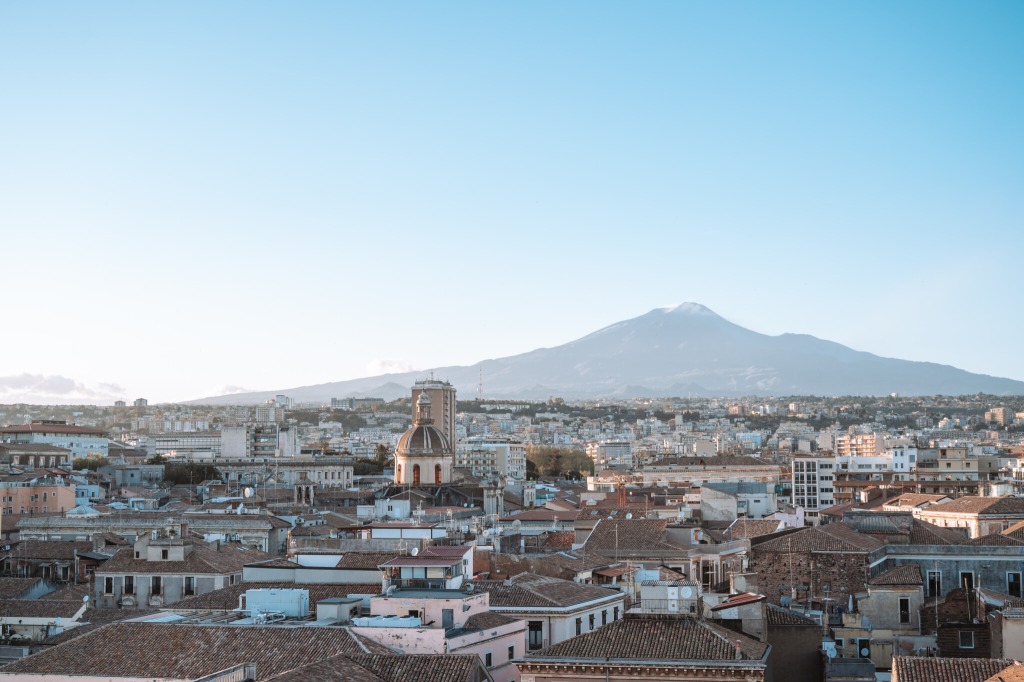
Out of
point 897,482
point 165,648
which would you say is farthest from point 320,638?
point 897,482

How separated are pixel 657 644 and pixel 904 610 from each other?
41.6 feet

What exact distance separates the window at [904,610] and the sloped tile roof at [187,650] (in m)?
13.6

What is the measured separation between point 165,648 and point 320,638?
104 inches

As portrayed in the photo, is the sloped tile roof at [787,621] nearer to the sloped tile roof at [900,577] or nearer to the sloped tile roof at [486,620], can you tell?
the sloped tile roof at [486,620]

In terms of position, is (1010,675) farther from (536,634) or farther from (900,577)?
(900,577)

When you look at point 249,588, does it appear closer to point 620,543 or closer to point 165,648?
point 165,648

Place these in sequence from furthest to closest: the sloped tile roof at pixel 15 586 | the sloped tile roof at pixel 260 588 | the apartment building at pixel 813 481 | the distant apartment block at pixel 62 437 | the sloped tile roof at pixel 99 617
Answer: the distant apartment block at pixel 62 437
the apartment building at pixel 813 481
the sloped tile roof at pixel 15 586
the sloped tile roof at pixel 99 617
the sloped tile roof at pixel 260 588

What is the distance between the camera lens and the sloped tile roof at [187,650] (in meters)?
22.6

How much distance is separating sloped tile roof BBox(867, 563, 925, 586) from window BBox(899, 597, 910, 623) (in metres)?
0.39

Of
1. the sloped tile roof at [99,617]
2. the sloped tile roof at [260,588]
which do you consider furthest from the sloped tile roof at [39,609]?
the sloped tile roof at [260,588]

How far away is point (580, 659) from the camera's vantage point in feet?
67.1

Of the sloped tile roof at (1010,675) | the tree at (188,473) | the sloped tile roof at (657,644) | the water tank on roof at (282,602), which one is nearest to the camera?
the sloped tile roof at (1010,675)

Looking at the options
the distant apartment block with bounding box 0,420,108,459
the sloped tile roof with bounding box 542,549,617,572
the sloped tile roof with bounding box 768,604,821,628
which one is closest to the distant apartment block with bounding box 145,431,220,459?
the distant apartment block with bounding box 0,420,108,459

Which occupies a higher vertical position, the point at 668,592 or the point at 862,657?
the point at 668,592
